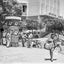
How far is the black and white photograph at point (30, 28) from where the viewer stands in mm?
13914

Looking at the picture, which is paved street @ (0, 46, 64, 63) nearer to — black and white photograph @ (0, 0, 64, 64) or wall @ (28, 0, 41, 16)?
black and white photograph @ (0, 0, 64, 64)

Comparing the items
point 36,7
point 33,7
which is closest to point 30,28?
point 36,7

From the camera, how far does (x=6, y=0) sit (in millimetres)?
24328

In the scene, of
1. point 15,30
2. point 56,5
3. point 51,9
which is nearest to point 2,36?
point 15,30

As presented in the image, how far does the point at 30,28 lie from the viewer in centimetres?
3678

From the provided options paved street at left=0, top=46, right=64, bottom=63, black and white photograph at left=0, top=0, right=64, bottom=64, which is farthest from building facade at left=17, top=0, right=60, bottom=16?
paved street at left=0, top=46, right=64, bottom=63

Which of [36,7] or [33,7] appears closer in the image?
[36,7]

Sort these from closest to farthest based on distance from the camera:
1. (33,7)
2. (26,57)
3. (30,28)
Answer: (26,57), (30,28), (33,7)

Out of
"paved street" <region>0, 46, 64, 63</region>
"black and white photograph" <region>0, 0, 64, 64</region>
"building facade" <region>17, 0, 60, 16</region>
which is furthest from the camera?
"building facade" <region>17, 0, 60, 16</region>

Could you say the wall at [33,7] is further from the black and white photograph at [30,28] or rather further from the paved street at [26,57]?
the paved street at [26,57]

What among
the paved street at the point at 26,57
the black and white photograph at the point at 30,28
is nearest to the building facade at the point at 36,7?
the black and white photograph at the point at 30,28

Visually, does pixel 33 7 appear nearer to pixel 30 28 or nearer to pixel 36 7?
pixel 36 7

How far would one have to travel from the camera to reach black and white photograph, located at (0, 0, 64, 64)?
45.6 feet

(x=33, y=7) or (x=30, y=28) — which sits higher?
(x=33, y=7)
